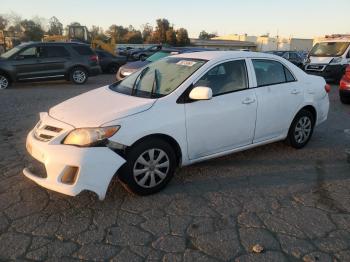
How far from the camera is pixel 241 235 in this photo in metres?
3.23

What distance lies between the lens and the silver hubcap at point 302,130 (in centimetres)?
555

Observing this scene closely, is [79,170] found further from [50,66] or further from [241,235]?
[50,66]

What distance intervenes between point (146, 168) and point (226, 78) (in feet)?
5.35

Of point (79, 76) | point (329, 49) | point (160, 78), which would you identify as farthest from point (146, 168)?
point (329, 49)

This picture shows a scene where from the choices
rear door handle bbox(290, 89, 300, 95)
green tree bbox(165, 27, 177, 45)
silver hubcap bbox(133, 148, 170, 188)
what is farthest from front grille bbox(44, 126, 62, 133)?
green tree bbox(165, 27, 177, 45)

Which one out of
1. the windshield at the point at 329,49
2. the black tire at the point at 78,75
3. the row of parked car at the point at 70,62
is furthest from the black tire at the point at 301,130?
the windshield at the point at 329,49

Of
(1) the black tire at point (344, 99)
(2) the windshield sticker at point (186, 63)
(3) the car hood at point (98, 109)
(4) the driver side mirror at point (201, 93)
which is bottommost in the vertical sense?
(1) the black tire at point (344, 99)

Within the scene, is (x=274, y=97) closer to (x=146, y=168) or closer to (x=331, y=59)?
(x=146, y=168)

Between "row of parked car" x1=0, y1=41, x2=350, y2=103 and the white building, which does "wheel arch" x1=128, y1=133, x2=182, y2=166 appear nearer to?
"row of parked car" x1=0, y1=41, x2=350, y2=103

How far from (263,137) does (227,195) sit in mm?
1353

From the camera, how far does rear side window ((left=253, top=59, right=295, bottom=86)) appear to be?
495 cm

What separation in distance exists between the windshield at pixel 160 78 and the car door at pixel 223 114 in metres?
0.25

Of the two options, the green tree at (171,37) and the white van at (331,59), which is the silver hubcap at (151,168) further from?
the green tree at (171,37)

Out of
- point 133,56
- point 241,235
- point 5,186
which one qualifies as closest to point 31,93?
point 5,186
